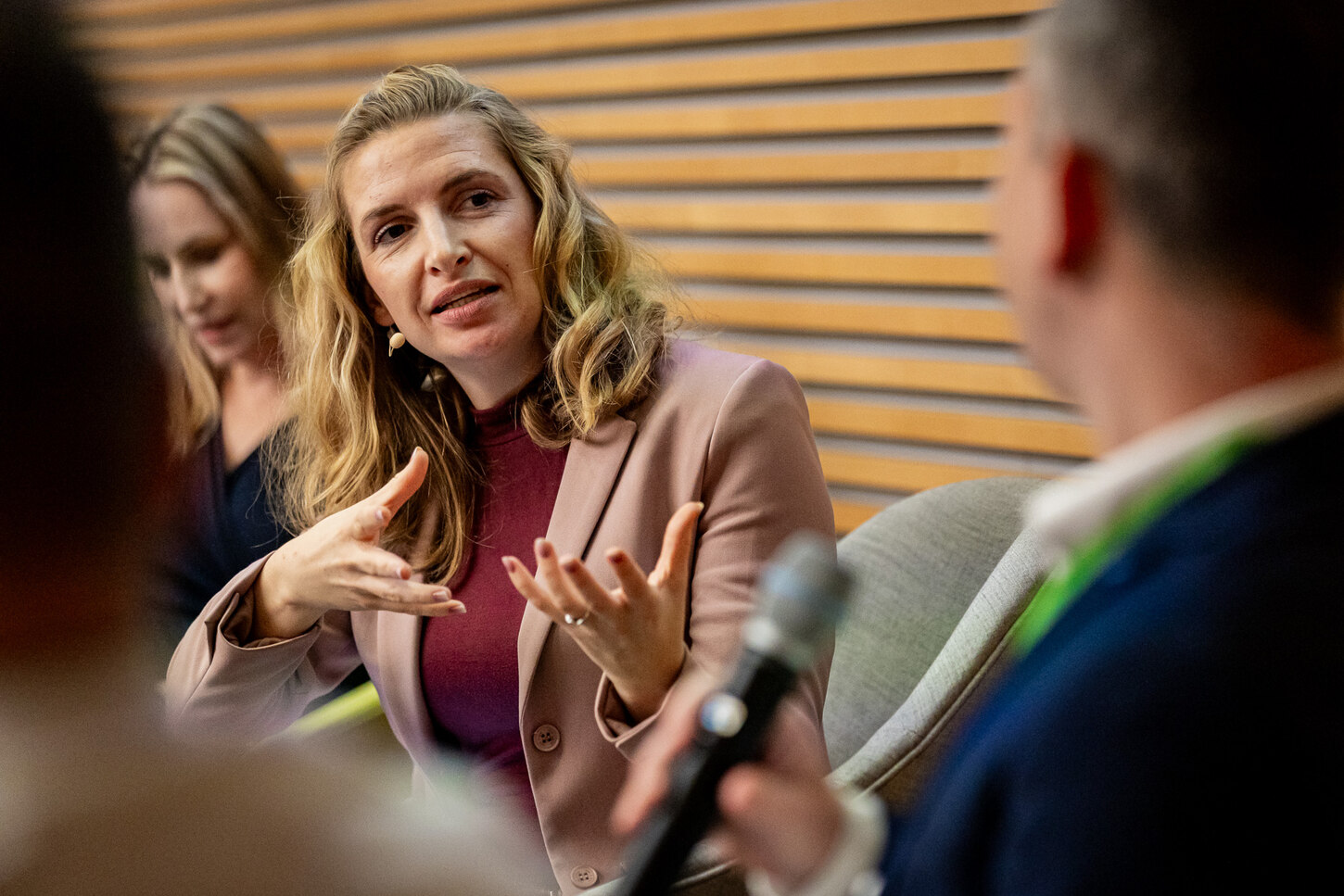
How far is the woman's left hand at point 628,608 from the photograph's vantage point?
130cm

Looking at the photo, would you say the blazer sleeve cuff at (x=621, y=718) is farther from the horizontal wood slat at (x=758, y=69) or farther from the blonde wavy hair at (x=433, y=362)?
the horizontal wood slat at (x=758, y=69)

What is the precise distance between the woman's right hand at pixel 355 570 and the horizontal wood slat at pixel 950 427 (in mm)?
1607

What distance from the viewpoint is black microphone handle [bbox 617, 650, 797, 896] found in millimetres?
738

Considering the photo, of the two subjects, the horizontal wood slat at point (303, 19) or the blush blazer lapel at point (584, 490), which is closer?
the blush blazer lapel at point (584, 490)

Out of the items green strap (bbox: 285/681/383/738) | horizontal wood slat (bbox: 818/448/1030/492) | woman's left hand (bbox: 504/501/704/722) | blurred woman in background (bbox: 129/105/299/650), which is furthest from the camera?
horizontal wood slat (bbox: 818/448/1030/492)

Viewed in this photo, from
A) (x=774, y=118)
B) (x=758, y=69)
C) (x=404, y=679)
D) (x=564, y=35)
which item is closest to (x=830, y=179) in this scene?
(x=774, y=118)

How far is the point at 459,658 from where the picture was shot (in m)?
1.90

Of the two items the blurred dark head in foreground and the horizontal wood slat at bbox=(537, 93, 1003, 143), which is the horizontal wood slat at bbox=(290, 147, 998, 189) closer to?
the horizontal wood slat at bbox=(537, 93, 1003, 143)

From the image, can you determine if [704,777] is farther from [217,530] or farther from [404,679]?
[217,530]

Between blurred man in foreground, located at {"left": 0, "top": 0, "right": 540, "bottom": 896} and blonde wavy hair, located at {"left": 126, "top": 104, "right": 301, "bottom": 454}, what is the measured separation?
2171 millimetres

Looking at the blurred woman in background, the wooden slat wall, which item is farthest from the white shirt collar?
the wooden slat wall

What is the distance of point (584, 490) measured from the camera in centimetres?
190

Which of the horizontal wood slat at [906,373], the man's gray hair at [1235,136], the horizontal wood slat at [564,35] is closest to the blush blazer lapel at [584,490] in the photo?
the man's gray hair at [1235,136]

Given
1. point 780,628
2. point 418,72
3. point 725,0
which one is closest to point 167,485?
point 780,628
